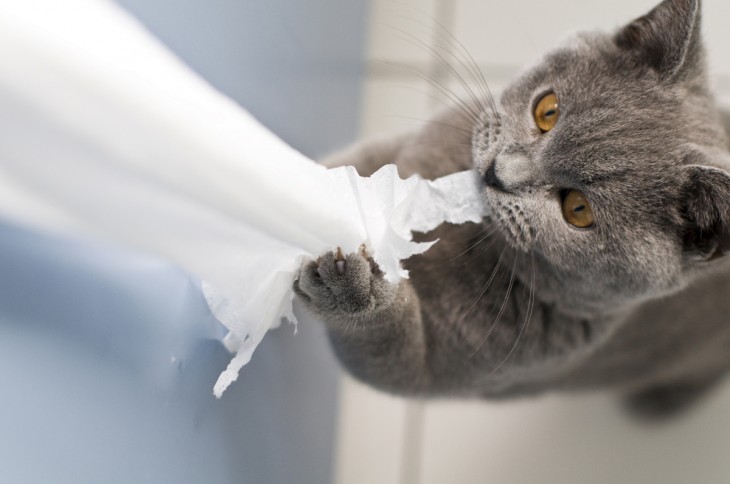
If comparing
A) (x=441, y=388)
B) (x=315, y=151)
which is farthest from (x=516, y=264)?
(x=315, y=151)

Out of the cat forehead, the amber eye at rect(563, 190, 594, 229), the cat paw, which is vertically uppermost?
the cat forehead

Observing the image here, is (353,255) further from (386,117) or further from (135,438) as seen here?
(386,117)

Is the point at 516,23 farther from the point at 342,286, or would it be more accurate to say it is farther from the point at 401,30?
the point at 342,286

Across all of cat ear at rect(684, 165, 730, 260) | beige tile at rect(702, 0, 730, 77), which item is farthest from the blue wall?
beige tile at rect(702, 0, 730, 77)

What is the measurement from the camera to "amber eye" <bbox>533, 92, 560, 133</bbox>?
91cm

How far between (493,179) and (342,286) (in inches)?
11.6

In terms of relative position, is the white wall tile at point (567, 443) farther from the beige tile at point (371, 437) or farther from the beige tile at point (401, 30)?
the beige tile at point (401, 30)

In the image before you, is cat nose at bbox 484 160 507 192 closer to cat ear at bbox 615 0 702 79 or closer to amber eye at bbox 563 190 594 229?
amber eye at bbox 563 190 594 229

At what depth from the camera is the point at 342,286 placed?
708mm

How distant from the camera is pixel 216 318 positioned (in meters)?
0.80

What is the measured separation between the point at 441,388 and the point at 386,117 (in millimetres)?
832

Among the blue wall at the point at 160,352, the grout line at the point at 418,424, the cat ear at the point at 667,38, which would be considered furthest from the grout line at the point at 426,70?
the cat ear at the point at 667,38

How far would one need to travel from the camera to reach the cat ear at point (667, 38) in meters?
0.88

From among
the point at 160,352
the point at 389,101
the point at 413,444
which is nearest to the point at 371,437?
the point at 413,444
